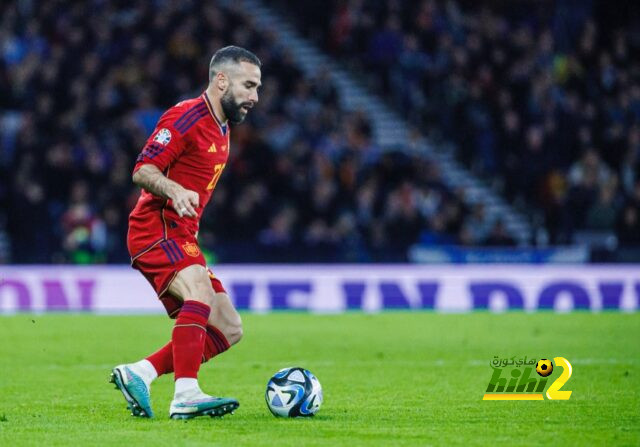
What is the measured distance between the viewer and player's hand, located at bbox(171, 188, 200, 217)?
261 inches

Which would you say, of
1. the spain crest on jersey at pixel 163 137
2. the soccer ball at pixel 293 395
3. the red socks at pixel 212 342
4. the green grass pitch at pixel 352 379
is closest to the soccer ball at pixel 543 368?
the green grass pitch at pixel 352 379

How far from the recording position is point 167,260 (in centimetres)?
704

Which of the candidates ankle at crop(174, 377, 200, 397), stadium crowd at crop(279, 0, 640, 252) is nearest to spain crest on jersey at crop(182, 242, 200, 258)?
ankle at crop(174, 377, 200, 397)

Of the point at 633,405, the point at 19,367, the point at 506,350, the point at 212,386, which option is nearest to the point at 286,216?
the point at 506,350

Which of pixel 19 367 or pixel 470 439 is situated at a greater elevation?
pixel 470 439

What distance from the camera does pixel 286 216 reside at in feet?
60.1

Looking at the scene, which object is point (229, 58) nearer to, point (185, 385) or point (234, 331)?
point (234, 331)

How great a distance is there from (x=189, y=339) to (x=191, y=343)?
27 mm

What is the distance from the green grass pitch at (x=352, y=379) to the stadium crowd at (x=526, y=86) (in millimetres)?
2855

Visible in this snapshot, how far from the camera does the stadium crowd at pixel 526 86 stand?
19062 millimetres

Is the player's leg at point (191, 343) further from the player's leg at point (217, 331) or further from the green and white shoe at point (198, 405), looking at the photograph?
the player's leg at point (217, 331)

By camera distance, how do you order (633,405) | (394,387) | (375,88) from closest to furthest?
(633,405) → (394,387) → (375,88)

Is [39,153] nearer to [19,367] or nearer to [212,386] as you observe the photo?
[19,367]

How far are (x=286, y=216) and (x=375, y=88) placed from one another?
5612 mm
